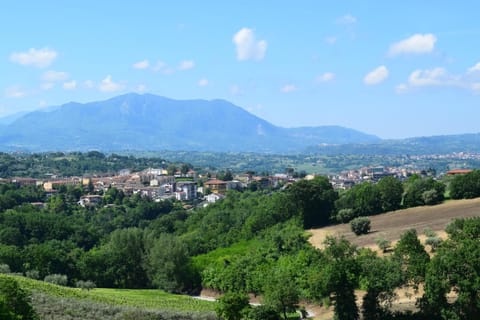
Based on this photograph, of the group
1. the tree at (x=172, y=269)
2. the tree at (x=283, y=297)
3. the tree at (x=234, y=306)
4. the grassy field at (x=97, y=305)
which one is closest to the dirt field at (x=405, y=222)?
the tree at (x=172, y=269)

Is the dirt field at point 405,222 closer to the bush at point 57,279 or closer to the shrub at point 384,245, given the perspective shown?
the shrub at point 384,245

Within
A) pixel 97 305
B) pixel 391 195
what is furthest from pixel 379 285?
pixel 391 195

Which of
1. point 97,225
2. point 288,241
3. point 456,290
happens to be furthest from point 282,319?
point 97,225

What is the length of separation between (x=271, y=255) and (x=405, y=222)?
14.2 m

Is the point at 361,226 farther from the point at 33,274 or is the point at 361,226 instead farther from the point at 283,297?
the point at 33,274

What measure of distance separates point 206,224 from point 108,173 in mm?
113757

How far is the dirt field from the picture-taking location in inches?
2041

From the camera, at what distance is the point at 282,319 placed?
1287 inches

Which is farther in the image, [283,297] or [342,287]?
[283,297]

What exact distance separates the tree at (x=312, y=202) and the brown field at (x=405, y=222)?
131 inches

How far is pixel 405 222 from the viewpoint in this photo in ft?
185

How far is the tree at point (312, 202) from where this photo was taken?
215 ft

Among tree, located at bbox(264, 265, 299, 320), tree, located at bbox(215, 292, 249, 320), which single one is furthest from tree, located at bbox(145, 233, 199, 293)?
tree, located at bbox(215, 292, 249, 320)

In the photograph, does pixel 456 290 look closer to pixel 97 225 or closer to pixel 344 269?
pixel 344 269
